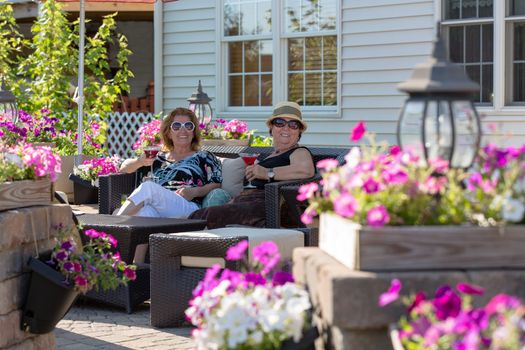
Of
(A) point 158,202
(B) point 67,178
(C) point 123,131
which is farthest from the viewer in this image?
(C) point 123,131

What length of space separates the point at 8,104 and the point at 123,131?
358cm

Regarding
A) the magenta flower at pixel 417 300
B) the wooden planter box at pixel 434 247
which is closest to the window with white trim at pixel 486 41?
the wooden planter box at pixel 434 247

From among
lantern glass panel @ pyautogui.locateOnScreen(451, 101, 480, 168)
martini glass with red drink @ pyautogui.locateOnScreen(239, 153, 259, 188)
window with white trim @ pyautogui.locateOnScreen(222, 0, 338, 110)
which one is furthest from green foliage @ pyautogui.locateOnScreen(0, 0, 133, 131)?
lantern glass panel @ pyautogui.locateOnScreen(451, 101, 480, 168)

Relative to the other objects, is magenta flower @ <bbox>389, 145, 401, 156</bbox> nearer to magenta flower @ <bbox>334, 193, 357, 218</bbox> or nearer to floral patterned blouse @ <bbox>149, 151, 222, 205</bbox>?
magenta flower @ <bbox>334, 193, 357, 218</bbox>

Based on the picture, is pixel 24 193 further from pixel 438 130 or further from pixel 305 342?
pixel 438 130

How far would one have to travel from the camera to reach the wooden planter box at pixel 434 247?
2707 mm

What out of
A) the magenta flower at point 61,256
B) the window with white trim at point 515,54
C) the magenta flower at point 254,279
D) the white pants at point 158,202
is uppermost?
the window with white trim at point 515,54

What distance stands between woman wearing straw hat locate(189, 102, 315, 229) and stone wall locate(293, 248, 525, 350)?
11.7 feet

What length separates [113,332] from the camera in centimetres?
510

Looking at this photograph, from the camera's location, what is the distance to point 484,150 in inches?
116

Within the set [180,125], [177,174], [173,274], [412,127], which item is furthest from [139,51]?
[412,127]

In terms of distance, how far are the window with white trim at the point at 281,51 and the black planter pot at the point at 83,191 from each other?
8.87 feet

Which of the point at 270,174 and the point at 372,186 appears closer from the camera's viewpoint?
the point at 372,186

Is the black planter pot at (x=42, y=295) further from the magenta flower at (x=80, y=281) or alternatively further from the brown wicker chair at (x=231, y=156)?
the brown wicker chair at (x=231, y=156)
